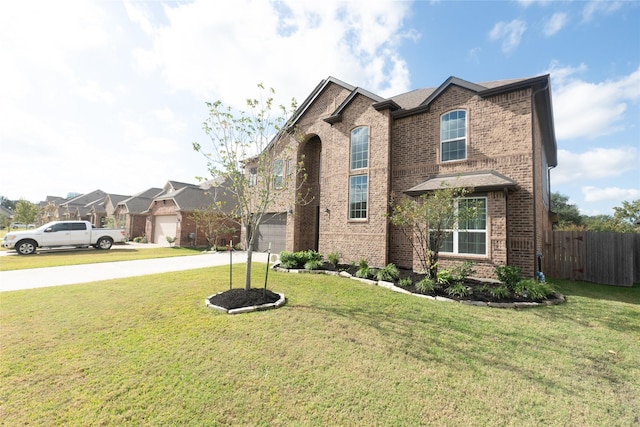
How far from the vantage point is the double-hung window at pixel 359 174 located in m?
12.5

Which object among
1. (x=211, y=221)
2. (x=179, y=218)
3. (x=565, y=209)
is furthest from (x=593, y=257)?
(x=565, y=209)

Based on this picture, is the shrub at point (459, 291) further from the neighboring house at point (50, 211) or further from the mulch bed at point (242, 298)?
the neighboring house at point (50, 211)

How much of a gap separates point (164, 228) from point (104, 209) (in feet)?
70.2

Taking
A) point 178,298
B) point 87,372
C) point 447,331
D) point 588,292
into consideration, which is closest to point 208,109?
point 178,298

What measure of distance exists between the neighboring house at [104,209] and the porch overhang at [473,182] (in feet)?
126

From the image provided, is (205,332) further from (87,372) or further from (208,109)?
(208,109)

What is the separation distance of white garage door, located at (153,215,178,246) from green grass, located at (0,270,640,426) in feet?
61.1

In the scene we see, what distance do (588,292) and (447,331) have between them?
6.90 m

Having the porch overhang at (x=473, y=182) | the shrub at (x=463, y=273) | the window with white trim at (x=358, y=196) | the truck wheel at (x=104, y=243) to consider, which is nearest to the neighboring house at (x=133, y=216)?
the truck wheel at (x=104, y=243)

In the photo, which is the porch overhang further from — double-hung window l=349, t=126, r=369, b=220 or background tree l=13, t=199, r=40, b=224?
background tree l=13, t=199, r=40, b=224

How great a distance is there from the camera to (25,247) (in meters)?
16.1

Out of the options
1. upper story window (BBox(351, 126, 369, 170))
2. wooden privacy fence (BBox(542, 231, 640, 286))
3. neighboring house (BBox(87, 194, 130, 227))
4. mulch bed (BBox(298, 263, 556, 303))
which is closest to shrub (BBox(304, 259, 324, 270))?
mulch bed (BBox(298, 263, 556, 303))

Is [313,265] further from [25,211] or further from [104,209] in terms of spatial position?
[104,209]

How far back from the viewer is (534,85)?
9000mm
